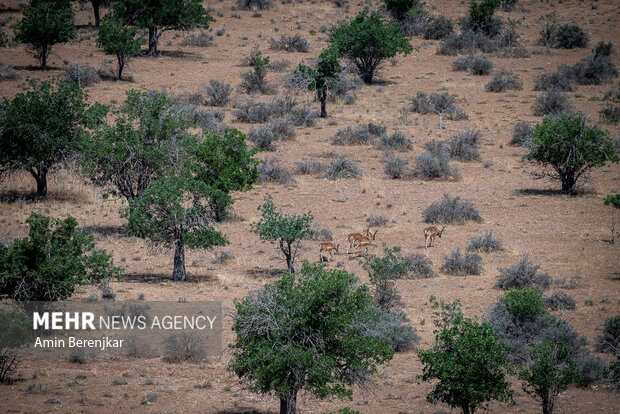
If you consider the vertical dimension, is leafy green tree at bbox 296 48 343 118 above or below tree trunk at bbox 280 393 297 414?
above

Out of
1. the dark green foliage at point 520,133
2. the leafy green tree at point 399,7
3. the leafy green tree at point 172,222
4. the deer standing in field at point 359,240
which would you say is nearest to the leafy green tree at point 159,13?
the leafy green tree at point 399,7

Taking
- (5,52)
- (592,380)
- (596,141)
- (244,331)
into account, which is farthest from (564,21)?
(244,331)

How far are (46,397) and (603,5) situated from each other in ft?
208

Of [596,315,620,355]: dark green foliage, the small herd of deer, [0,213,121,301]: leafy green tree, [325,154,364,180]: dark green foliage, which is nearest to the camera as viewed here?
[0,213,121,301]: leafy green tree

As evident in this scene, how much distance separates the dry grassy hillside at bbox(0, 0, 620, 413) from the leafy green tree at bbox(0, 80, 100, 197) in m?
1.36

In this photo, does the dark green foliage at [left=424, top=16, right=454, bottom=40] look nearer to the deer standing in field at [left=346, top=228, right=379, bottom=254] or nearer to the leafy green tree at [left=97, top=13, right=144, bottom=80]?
the leafy green tree at [left=97, top=13, right=144, bottom=80]

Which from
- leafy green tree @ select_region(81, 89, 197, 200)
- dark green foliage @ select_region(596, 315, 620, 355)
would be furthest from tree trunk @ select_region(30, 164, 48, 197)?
dark green foliage @ select_region(596, 315, 620, 355)

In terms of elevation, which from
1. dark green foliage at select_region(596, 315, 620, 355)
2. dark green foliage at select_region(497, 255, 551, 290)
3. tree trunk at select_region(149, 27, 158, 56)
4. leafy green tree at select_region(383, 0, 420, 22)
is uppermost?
leafy green tree at select_region(383, 0, 420, 22)

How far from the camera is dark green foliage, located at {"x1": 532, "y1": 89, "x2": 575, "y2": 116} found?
43438mm

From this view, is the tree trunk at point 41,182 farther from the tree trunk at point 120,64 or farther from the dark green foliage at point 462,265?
the tree trunk at point 120,64

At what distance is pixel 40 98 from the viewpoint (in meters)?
30.1

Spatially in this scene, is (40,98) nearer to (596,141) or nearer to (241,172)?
(241,172)

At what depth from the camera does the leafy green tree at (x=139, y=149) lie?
26.8m

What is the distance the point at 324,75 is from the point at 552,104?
12155 millimetres
